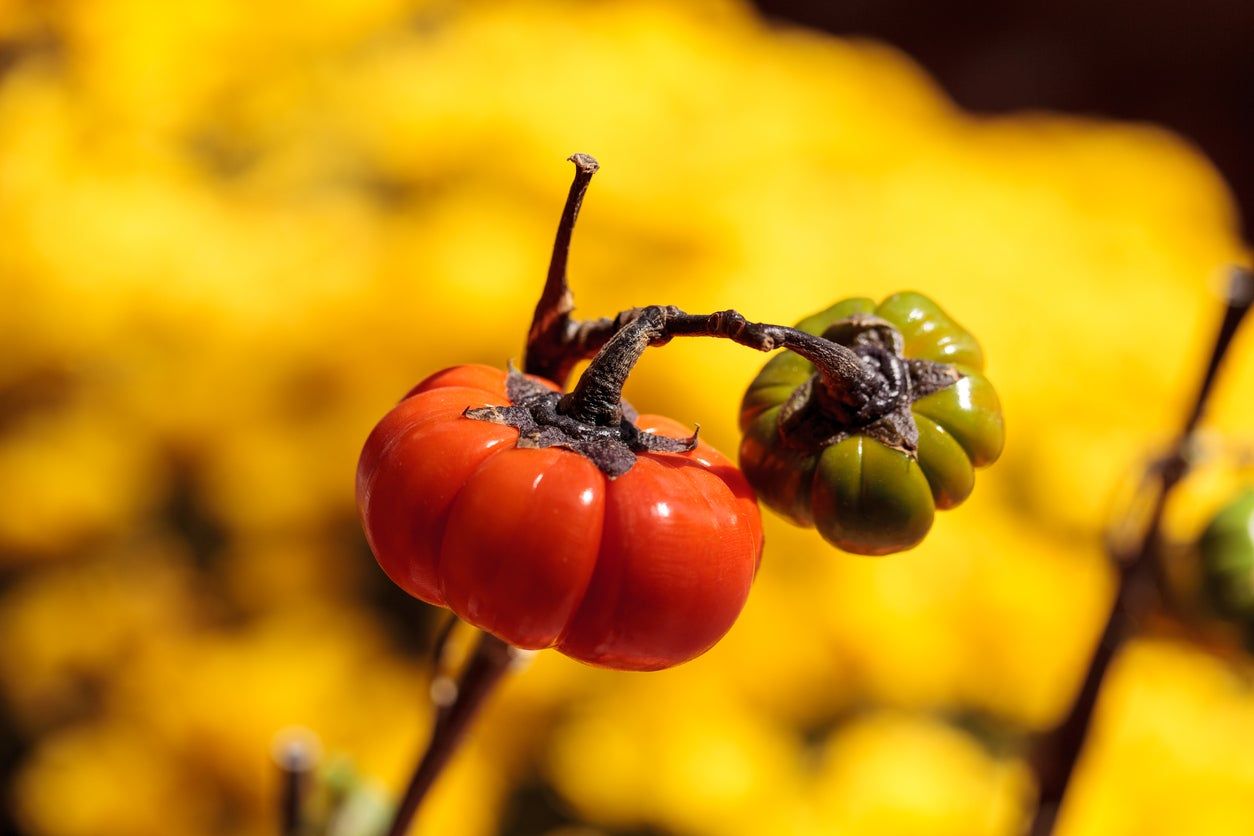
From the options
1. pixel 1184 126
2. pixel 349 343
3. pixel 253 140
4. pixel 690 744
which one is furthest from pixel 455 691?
pixel 1184 126

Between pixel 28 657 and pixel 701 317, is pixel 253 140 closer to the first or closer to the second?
pixel 28 657

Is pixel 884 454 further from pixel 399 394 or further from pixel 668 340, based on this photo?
pixel 399 394

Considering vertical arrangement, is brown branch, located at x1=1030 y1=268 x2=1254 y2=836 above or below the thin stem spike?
below

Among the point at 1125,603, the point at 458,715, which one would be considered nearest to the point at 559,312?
the point at 458,715

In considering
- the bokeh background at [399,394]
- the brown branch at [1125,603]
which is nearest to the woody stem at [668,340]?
the brown branch at [1125,603]

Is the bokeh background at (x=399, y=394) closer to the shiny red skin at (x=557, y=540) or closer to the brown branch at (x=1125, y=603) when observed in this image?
the brown branch at (x=1125, y=603)

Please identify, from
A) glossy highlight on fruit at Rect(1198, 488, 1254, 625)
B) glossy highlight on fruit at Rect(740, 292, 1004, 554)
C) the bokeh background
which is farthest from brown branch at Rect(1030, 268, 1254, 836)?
the bokeh background

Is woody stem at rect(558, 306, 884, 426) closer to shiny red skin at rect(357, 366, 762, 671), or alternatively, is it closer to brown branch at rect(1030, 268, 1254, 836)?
shiny red skin at rect(357, 366, 762, 671)
